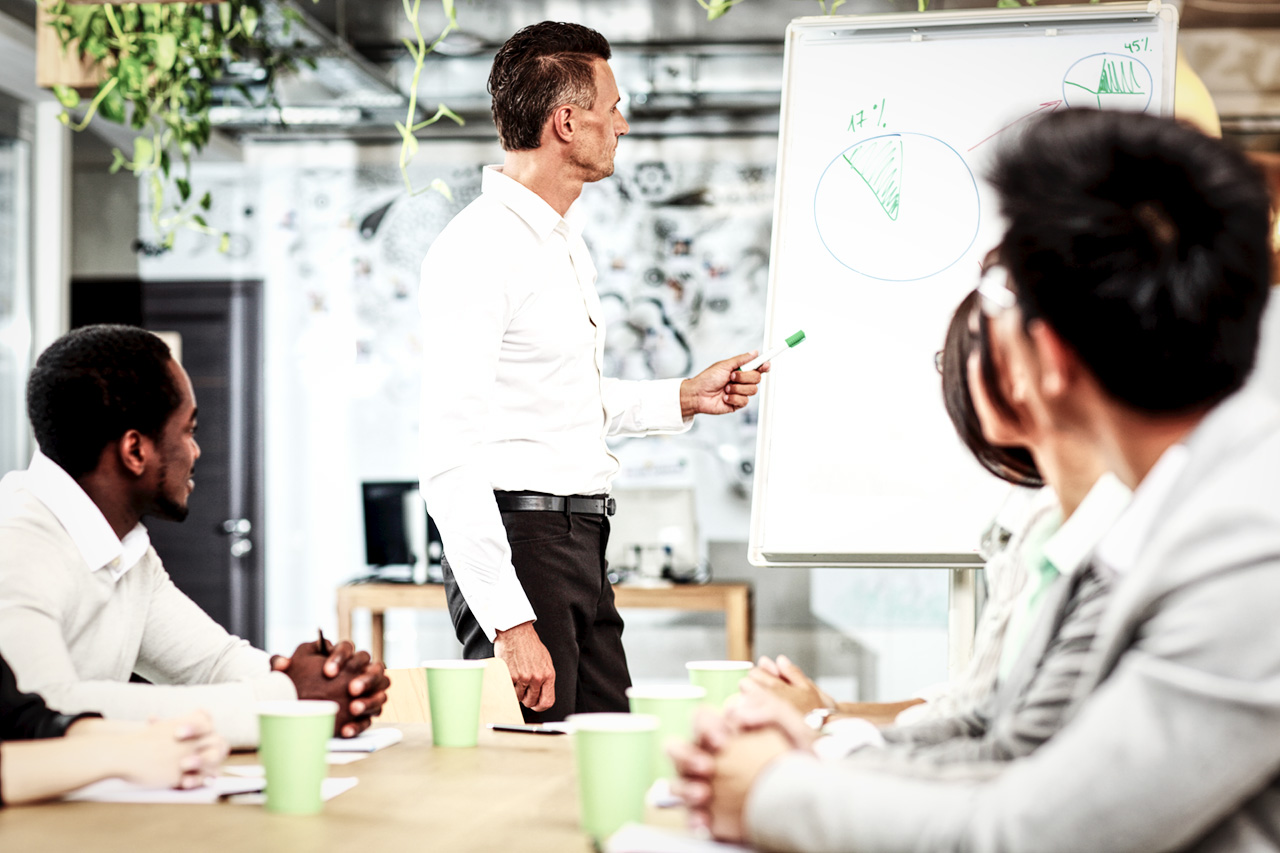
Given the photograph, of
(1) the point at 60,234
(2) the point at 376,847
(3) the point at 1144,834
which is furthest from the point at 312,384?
(3) the point at 1144,834

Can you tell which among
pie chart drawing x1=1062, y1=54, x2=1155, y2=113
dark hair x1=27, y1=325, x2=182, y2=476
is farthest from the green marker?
dark hair x1=27, y1=325, x2=182, y2=476

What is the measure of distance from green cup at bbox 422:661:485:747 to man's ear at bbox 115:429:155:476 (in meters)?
0.50

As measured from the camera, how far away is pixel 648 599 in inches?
184

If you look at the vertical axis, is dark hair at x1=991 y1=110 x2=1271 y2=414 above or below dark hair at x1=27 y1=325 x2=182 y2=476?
above

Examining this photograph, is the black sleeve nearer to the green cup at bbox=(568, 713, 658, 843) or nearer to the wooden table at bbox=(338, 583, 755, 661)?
the green cup at bbox=(568, 713, 658, 843)

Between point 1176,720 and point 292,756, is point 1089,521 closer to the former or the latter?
point 1176,720

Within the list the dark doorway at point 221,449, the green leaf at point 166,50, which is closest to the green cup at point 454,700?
the green leaf at point 166,50

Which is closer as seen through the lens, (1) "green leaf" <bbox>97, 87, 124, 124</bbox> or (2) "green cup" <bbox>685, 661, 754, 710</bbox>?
(2) "green cup" <bbox>685, 661, 754, 710</bbox>

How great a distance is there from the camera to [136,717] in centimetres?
122

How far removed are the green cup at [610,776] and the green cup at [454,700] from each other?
1.29 ft

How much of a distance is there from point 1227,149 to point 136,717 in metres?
1.13

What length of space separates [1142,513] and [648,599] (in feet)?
13.1

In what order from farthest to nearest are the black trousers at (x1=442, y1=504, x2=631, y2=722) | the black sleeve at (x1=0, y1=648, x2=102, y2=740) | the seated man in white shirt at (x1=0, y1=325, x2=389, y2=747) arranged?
the black trousers at (x1=442, y1=504, x2=631, y2=722), the seated man in white shirt at (x1=0, y1=325, x2=389, y2=747), the black sleeve at (x1=0, y1=648, x2=102, y2=740)

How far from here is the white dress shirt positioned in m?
1.83
